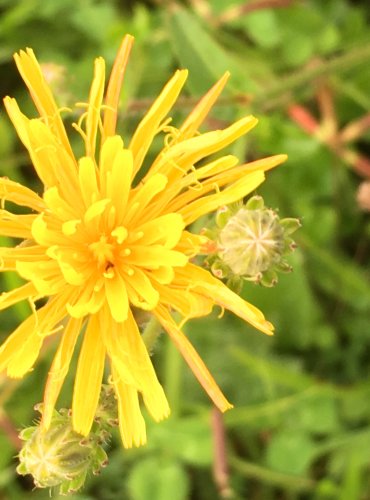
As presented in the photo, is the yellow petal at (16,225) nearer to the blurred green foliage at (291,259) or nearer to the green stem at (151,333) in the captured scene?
Result: the green stem at (151,333)

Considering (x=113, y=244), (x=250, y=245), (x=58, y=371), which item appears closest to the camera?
(x=250, y=245)

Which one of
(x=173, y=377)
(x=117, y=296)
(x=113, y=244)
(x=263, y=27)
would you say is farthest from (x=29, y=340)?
(x=263, y=27)

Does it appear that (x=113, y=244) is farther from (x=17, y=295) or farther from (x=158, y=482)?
(x=158, y=482)

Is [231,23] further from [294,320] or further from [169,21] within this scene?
[294,320]

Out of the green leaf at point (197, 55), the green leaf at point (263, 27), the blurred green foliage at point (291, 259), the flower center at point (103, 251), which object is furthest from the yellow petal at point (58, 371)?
the green leaf at point (263, 27)

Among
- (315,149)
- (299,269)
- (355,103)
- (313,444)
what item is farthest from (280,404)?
(355,103)

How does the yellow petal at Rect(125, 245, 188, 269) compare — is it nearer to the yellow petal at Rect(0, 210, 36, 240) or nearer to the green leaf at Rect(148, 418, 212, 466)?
the yellow petal at Rect(0, 210, 36, 240)

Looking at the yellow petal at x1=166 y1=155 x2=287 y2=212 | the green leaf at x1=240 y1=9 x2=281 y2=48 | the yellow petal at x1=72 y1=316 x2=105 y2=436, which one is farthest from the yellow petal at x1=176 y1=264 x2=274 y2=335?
the green leaf at x1=240 y1=9 x2=281 y2=48

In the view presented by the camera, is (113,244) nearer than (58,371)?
No
